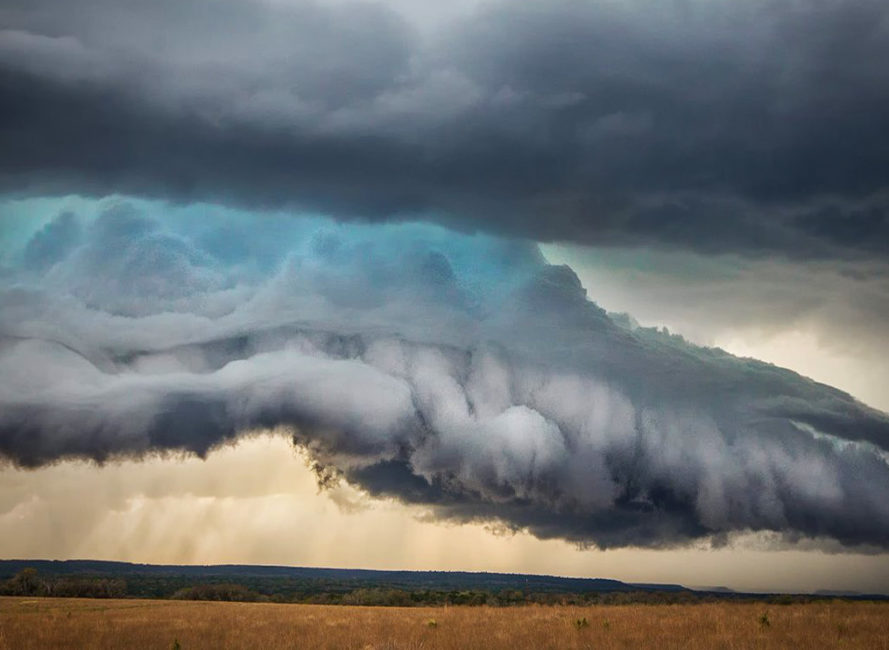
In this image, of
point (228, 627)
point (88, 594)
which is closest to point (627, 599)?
point (88, 594)

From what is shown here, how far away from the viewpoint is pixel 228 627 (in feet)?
151

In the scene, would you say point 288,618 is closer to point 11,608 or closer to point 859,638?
point 11,608

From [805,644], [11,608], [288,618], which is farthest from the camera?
[11,608]

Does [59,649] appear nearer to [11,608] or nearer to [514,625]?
[514,625]

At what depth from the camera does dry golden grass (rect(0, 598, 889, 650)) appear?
1400 inches

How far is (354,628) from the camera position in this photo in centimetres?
4481

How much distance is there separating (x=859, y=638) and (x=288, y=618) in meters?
30.4

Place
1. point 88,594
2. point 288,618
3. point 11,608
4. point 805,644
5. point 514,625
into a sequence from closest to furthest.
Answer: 1. point 805,644
2. point 514,625
3. point 288,618
4. point 11,608
5. point 88,594

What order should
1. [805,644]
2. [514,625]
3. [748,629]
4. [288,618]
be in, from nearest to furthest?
1. [805,644]
2. [748,629]
3. [514,625]
4. [288,618]

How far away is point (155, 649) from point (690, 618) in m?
24.7

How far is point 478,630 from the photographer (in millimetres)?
41719

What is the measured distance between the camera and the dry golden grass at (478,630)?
35.6 m

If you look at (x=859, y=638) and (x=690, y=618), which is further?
(x=690, y=618)

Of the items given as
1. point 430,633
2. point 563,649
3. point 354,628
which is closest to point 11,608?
point 354,628
